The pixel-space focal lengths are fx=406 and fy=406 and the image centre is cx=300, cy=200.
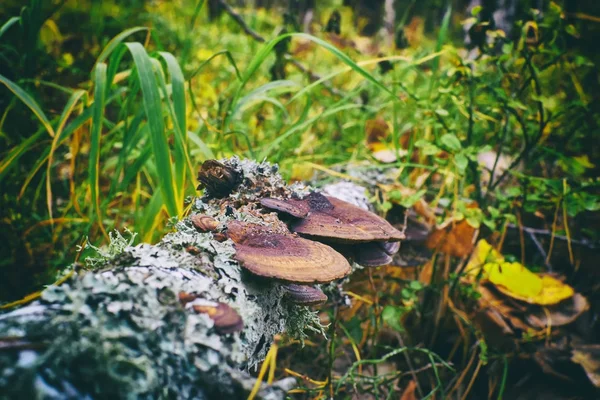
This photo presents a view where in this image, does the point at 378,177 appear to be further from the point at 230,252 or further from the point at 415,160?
the point at 230,252

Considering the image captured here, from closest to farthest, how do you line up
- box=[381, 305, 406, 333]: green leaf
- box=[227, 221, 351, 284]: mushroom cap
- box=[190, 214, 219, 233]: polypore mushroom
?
box=[227, 221, 351, 284]: mushroom cap < box=[190, 214, 219, 233]: polypore mushroom < box=[381, 305, 406, 333]: green leaf

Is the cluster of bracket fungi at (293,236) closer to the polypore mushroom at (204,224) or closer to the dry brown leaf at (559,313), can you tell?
the polypore mushroom at (204,224)

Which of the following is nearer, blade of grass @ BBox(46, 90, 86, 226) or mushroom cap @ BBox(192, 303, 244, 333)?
mushroom cap @ BBox(192, 303, 244, 333)

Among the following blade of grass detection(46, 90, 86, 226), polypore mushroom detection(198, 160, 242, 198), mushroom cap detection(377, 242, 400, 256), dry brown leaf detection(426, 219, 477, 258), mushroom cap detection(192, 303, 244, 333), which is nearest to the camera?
mushroom cap detection(192, 303, 244, 333)

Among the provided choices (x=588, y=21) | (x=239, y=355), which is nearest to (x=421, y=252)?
(x=239, y=355)

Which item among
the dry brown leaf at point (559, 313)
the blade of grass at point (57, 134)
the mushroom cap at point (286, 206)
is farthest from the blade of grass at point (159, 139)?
the dry brown leaf at point (559, 313)

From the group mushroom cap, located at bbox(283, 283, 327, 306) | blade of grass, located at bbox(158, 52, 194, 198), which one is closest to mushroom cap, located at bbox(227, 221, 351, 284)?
mushroom cap, located at bbox(283, 283, 327, 306)

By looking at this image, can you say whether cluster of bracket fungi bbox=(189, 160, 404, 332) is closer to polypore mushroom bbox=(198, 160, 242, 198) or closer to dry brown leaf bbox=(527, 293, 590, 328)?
polypore mushroom bbox=(198, 160, 242, 198)

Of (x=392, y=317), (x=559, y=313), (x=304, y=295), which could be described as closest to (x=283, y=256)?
(x=304, y=295)
